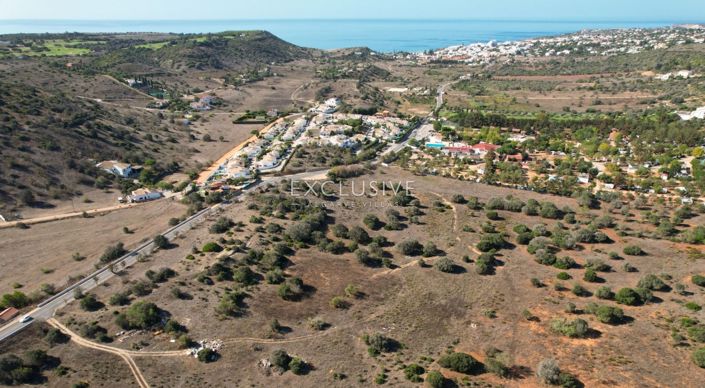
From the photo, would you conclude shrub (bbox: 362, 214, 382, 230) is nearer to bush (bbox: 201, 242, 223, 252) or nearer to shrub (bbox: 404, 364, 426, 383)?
bush (bbox: 201, 242, 223, 252)

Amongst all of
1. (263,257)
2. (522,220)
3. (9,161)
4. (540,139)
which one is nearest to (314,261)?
(263,257)

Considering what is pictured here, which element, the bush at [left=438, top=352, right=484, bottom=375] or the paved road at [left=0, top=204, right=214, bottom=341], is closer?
the bush at [left=438, top=352, right=484, bottom=375]

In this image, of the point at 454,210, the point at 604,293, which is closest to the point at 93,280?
the point at 454,210

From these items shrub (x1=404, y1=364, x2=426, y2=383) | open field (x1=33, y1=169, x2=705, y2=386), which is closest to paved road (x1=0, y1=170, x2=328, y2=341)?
open field (x1=33, y1=169, x2=705, y2=386)

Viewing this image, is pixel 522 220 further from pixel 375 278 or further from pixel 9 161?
pixel 9 161

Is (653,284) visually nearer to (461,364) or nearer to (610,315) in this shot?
(610,315)

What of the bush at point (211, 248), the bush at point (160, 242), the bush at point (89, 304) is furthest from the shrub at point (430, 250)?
the bush at point (89, 304)

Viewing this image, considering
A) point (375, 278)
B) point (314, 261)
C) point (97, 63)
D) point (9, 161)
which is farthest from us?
point (97, 63)
